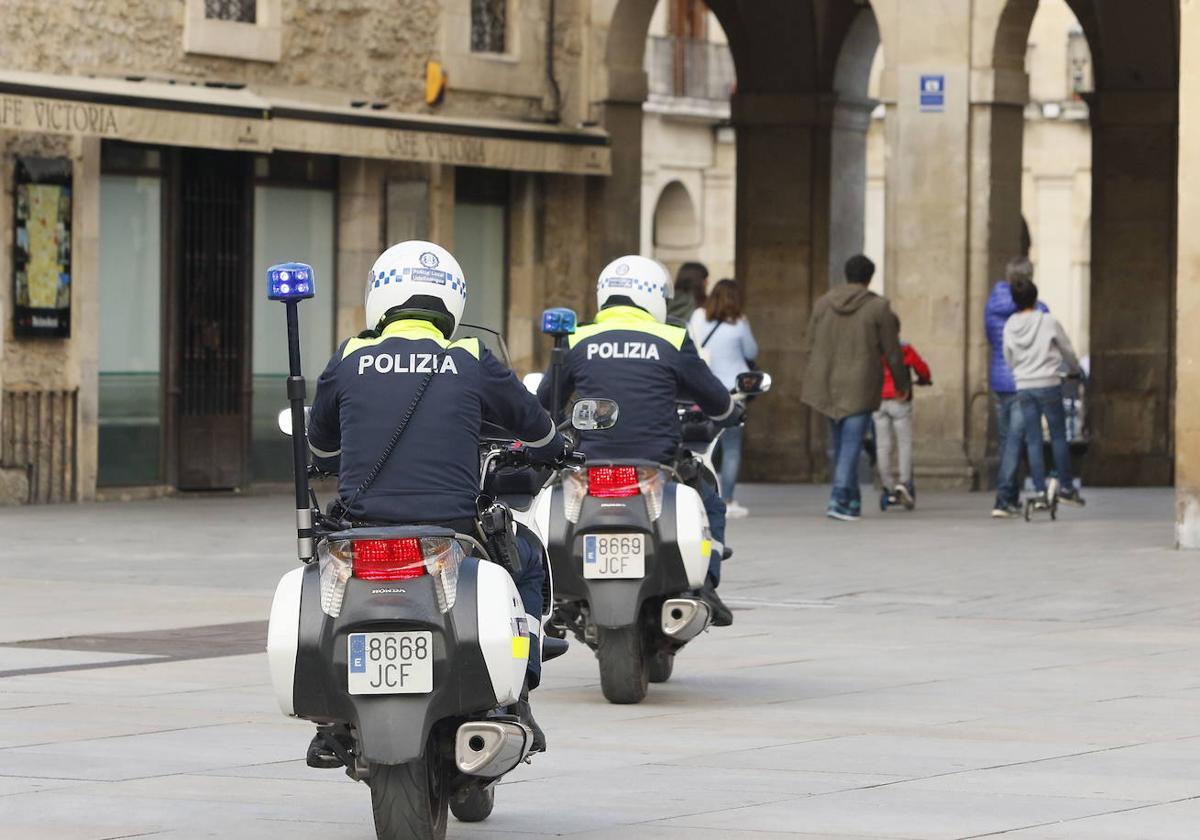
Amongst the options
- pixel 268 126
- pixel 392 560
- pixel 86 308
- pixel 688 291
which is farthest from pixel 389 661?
pixel 268 126

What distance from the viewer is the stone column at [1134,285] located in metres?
27.7

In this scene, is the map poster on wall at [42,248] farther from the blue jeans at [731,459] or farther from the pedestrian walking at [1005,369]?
the pedestrian walking at [1005,369]

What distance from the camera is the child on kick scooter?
840 inches

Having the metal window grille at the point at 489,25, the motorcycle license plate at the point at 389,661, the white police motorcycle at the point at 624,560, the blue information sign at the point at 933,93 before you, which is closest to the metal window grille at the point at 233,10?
the metal window grille at the point at 489,25

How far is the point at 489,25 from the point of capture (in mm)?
25453

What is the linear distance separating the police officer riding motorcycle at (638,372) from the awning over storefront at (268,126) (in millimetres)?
10610

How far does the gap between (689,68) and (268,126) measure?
85.5ft

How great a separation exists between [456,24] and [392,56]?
2.69 feet

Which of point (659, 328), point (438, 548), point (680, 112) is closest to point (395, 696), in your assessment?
point (438, 548)

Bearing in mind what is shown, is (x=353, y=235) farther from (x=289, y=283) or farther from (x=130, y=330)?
(x=289, y=283)

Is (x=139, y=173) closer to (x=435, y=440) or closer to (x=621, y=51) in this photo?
(x=621, y=51)

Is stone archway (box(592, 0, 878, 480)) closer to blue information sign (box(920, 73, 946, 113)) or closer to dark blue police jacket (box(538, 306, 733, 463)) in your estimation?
blue information sign (box(920, 73, 946, 113))

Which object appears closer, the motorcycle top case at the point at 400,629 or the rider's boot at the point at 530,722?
the motorcycle top case at the point at 400,629

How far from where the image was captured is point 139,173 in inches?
880
